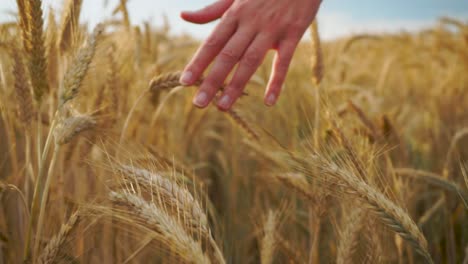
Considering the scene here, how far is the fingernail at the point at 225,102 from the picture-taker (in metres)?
1.22

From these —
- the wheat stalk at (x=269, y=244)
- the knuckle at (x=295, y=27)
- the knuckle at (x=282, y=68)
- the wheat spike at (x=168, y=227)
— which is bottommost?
the wheat stalk at (x=269, y=244)

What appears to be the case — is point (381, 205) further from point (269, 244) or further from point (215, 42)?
point (215, 42)

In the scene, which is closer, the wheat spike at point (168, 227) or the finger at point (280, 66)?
the wheat spike at point (168, 227)

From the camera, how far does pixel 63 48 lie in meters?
1.35

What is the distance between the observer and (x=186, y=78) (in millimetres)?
1176

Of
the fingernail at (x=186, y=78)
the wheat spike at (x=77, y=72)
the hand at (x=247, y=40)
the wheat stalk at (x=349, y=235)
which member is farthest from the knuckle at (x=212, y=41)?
the wheat stalk at (x=349, y=235)

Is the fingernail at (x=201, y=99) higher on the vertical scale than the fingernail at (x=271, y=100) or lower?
lower

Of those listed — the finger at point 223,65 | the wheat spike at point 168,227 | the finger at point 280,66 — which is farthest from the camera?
the finger at point 280,66

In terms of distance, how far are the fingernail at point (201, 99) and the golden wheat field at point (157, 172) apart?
0.27 feet

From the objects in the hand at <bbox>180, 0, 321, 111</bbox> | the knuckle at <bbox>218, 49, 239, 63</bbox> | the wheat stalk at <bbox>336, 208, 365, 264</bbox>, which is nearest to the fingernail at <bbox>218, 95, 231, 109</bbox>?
the hand at <bbox>180, 0, 321, 111</bbox>

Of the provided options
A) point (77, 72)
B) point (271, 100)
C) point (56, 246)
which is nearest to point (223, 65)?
point (271, 100)

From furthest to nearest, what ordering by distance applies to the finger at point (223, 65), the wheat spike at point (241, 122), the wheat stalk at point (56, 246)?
the wheat spike at point (241, 122)
the finger at point (223, 65)
the wheat stalk at point (56, 246)

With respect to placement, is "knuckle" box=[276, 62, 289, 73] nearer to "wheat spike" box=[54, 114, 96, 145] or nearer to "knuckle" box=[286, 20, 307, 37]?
"knuckle" box=[286, 20, 307, 37]

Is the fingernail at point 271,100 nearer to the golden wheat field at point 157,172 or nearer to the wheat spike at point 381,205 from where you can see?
the golden wheat field at point 157,172
